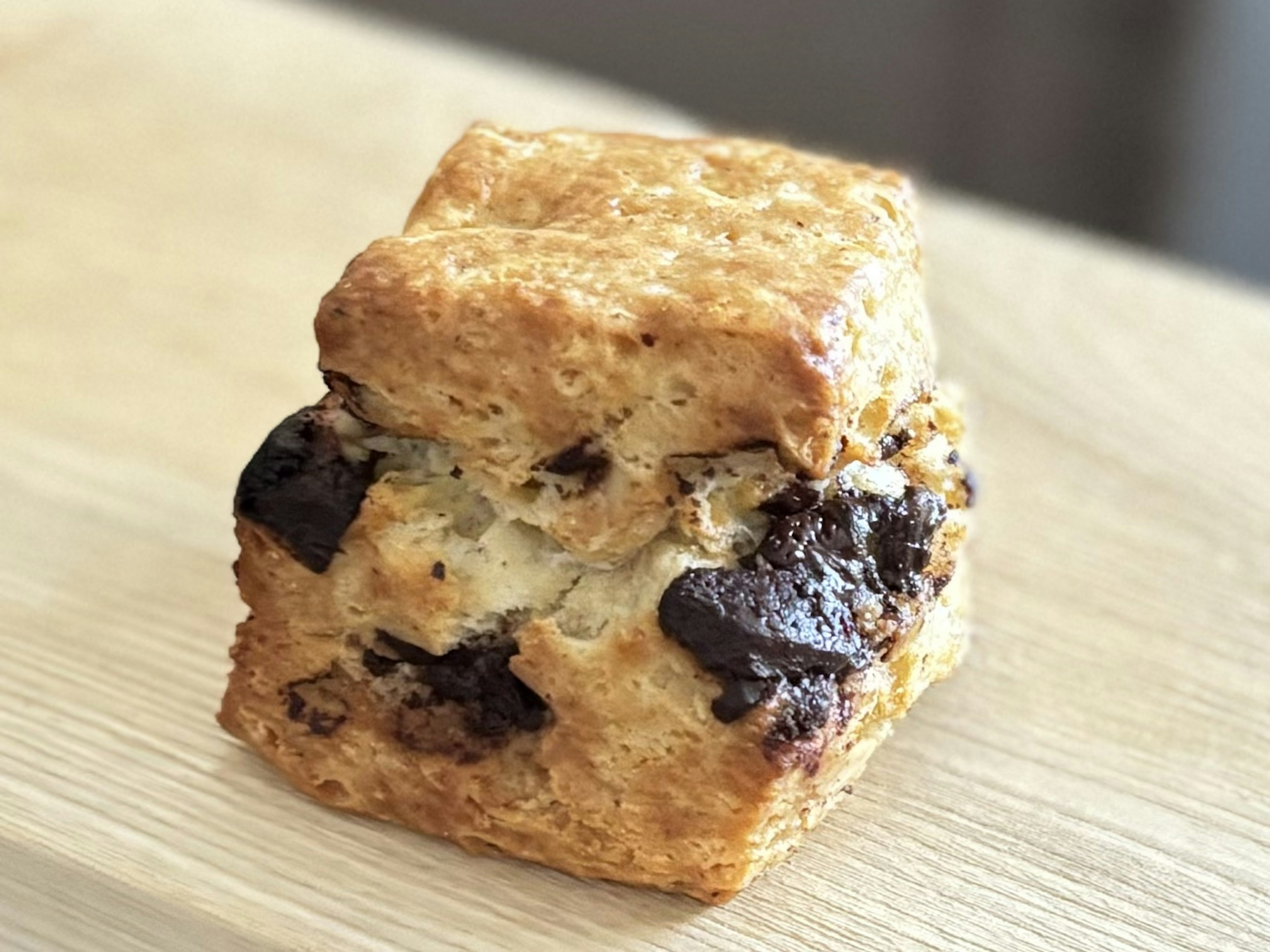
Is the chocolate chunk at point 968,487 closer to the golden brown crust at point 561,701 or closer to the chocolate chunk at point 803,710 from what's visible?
the golden brown crust at point 561,701

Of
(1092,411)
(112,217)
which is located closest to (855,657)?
(1092,411)

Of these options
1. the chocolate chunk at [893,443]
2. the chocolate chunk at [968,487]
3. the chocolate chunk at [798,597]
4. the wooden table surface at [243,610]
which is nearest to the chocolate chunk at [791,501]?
the chocolate chunk at [798,597]

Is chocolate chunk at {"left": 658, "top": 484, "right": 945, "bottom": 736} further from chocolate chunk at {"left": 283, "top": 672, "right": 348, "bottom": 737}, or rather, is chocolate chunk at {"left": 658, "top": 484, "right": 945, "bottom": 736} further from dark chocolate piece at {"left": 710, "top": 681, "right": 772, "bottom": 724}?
chocolate chunk at {"left": 283, "top": 672, "right": 348, "bottom": 737}

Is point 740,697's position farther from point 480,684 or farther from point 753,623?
point 480,684

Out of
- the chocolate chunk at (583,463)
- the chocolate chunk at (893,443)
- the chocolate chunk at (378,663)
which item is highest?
the chocolate chunk at (583,463)

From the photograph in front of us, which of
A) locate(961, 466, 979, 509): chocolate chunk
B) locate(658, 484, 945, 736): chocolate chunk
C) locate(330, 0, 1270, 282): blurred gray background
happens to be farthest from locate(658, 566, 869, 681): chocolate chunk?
Result: locate(330, 0, 1270, 282): blurred gray background

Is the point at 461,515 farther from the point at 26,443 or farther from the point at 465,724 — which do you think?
the point at 26,443
